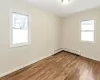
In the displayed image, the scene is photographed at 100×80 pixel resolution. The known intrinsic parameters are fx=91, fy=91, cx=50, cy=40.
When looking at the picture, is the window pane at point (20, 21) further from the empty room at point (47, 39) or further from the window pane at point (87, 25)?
the window pane at point (87, 25)

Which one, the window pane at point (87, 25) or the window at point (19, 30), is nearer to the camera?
the window at point (19, 30)

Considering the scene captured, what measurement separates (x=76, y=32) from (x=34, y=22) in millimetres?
2523

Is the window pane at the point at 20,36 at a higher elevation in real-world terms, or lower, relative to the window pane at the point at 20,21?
lower

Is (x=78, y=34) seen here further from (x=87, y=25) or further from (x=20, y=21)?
(x=20, y=21)

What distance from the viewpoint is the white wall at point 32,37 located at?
8.46ft

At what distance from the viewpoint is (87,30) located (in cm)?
452

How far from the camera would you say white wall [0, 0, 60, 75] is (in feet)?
8.46

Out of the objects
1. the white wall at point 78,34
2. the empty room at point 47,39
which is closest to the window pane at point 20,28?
the empty room at point 47,39

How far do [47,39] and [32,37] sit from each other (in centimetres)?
109

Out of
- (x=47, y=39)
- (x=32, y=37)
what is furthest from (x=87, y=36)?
(x=32, y=37)

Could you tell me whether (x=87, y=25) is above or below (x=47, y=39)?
above

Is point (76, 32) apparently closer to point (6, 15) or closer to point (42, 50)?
point (42, 50)

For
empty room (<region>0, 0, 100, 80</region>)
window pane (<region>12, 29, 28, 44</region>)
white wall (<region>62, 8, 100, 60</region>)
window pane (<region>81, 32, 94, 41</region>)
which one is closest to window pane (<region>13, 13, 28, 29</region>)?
empty room (<region>0, 0, 100, 80</region>)

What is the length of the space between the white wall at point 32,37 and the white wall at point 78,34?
56 centimetres
